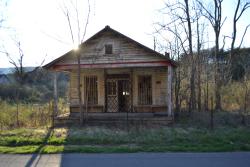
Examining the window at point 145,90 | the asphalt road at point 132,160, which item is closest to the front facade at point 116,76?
the window at point 145,90

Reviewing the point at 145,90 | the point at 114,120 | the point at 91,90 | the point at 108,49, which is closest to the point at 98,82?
the point at 91,90

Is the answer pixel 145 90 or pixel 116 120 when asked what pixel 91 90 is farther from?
pixel 116 120

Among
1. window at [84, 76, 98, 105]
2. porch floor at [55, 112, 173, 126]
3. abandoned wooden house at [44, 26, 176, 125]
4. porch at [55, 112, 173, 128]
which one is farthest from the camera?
window at [84, 76, 98, 105]

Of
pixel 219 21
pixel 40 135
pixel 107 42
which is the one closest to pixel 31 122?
pixel 40 135

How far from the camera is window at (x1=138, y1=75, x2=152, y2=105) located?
73.7 ft

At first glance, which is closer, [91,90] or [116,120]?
[116,120]

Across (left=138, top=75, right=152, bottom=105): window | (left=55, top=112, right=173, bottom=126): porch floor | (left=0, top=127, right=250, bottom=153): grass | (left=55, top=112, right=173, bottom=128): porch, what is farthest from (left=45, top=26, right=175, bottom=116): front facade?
(left=0, top=127, right=250, bottom=153): grass

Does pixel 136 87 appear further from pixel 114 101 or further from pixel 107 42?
pixel 107 42

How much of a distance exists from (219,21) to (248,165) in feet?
65.6

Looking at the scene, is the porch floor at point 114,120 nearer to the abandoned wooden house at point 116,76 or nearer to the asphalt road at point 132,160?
the abandoned wooden house at point 116,76

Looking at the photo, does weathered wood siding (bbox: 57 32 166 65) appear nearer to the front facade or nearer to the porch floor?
the front facade

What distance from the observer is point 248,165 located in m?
9.26

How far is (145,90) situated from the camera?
73.7ft

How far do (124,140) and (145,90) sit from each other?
907cm
